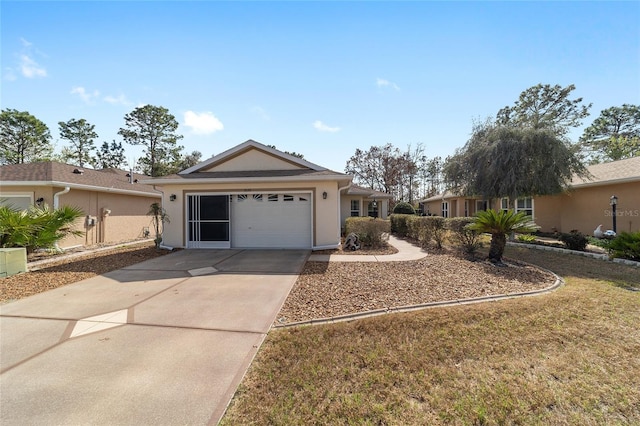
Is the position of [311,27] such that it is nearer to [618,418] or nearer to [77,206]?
[618,418]

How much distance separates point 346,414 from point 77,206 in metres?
15.1

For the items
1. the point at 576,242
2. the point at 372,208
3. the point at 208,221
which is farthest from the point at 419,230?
the point at 372,208

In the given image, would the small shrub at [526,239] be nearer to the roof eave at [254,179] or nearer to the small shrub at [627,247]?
the small shrub at [627,247]

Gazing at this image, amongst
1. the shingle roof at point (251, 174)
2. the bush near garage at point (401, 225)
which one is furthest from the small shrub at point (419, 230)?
the shingle roof at point (251, 174)

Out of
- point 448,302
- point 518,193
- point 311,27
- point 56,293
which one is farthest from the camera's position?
point 518,193

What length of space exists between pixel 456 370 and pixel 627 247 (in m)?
9.95

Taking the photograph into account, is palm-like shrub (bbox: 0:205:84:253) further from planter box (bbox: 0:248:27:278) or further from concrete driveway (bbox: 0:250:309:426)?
concrete driveway (bbox: 0:250:309:426)

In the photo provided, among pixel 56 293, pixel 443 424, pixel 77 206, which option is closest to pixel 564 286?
pixel 443 424

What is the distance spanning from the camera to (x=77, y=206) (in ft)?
39.6

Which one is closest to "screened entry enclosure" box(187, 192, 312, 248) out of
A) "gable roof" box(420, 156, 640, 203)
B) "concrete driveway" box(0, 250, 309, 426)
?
"concrete driveway" box(0, 250, 309, 426)

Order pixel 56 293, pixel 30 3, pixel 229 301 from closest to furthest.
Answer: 1. pixel 229 301
2. pixel 56 293
3. pixel 30 3

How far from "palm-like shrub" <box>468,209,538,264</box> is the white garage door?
6219 mm

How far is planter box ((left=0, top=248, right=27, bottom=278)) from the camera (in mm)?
7074

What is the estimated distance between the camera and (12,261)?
23.9 ft
